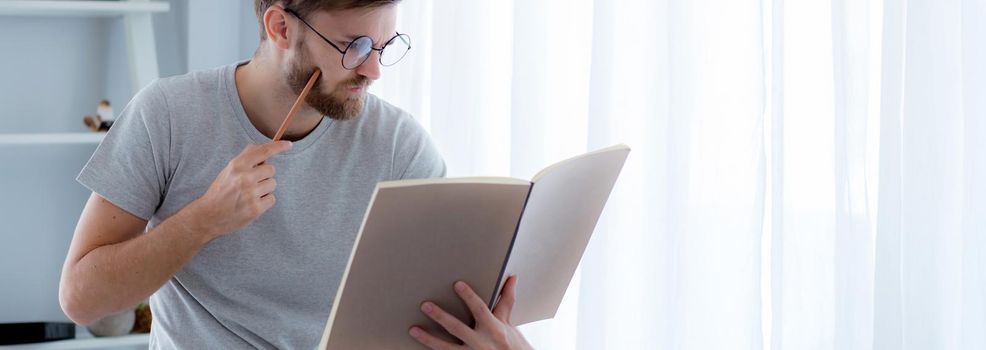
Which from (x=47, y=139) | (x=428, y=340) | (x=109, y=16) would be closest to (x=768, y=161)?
(x=428, y=340)

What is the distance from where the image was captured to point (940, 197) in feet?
3.66

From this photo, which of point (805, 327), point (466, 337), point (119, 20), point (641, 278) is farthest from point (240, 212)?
point (119, 20)

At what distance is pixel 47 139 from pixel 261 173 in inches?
54.0

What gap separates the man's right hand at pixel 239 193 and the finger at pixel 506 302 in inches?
13.3

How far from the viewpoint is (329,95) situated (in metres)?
1.39

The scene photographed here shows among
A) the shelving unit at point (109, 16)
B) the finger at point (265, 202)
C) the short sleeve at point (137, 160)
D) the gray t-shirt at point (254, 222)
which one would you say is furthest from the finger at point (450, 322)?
the shelving unit at point (109, 16)

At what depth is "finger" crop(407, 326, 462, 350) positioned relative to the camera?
44.0 inches

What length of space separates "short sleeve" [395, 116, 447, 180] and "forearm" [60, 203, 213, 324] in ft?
1.12

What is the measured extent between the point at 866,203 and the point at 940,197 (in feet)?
0.31

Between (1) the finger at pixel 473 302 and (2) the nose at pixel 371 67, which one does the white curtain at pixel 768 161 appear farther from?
(2) the nose at pixel 371 67

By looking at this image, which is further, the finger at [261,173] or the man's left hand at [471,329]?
the finger at [261,173]

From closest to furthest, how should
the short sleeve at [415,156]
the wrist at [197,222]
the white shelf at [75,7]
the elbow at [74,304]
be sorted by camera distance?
the wrist at [197,222]
the elbow at [74,304]
the short sleeve at [415,156]
the white shelf at [75,7]

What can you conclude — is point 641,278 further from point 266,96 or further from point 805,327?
point 266,96

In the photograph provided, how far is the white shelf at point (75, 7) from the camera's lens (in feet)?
7.72
